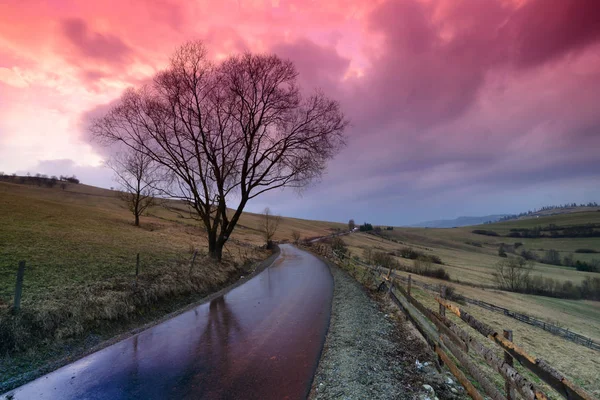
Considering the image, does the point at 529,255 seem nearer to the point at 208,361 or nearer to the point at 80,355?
the point at 208,361

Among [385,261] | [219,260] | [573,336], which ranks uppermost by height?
[219,260]

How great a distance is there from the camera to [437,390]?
6301 mm

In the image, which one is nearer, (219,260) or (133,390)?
(133,390)

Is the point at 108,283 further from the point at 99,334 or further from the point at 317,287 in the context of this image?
the point at 317,287

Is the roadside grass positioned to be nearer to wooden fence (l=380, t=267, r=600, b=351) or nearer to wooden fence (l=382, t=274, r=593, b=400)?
wooden fence (l=382, t=274, r=593, b=400)

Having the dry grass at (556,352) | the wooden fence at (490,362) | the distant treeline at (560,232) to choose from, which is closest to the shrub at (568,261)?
the distant treeline at (560,232)

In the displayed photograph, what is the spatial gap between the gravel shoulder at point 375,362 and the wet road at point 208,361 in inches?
17.8

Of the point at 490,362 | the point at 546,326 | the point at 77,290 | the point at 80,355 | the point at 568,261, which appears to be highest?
the point at 77,290

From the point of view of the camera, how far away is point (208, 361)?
7496 mm

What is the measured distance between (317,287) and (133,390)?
39.6 ft

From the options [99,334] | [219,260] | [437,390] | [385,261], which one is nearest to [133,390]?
[99,334]

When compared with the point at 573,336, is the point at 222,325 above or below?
above

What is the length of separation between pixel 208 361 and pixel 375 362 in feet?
13.7

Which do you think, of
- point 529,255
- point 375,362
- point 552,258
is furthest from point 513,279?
point 529,255
